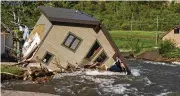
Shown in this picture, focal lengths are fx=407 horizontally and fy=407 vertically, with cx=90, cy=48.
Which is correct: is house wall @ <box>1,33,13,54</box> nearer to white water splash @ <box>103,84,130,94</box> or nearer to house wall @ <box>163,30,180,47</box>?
white water splash @ <box>103,84,130,94</box>

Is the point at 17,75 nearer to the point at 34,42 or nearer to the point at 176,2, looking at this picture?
the point at 34,42

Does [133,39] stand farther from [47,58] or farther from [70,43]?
[47,58]

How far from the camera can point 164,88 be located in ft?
100.0

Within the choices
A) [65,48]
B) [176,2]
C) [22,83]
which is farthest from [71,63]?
[176,2]

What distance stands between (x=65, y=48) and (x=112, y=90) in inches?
297

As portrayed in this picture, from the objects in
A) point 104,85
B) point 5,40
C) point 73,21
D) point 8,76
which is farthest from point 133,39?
point 8,76

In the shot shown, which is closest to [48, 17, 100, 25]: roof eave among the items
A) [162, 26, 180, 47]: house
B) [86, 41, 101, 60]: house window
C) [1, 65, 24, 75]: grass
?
[86, 41, 101, 60]: house window

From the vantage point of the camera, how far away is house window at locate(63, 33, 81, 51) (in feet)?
113

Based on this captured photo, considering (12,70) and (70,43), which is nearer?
(12,70)

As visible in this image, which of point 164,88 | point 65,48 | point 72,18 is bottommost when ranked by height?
point 164,88

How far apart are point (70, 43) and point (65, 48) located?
0.63 meters

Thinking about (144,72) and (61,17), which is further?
(144,72)

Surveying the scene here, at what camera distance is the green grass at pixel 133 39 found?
211 feet

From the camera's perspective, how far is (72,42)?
34.7 metres
